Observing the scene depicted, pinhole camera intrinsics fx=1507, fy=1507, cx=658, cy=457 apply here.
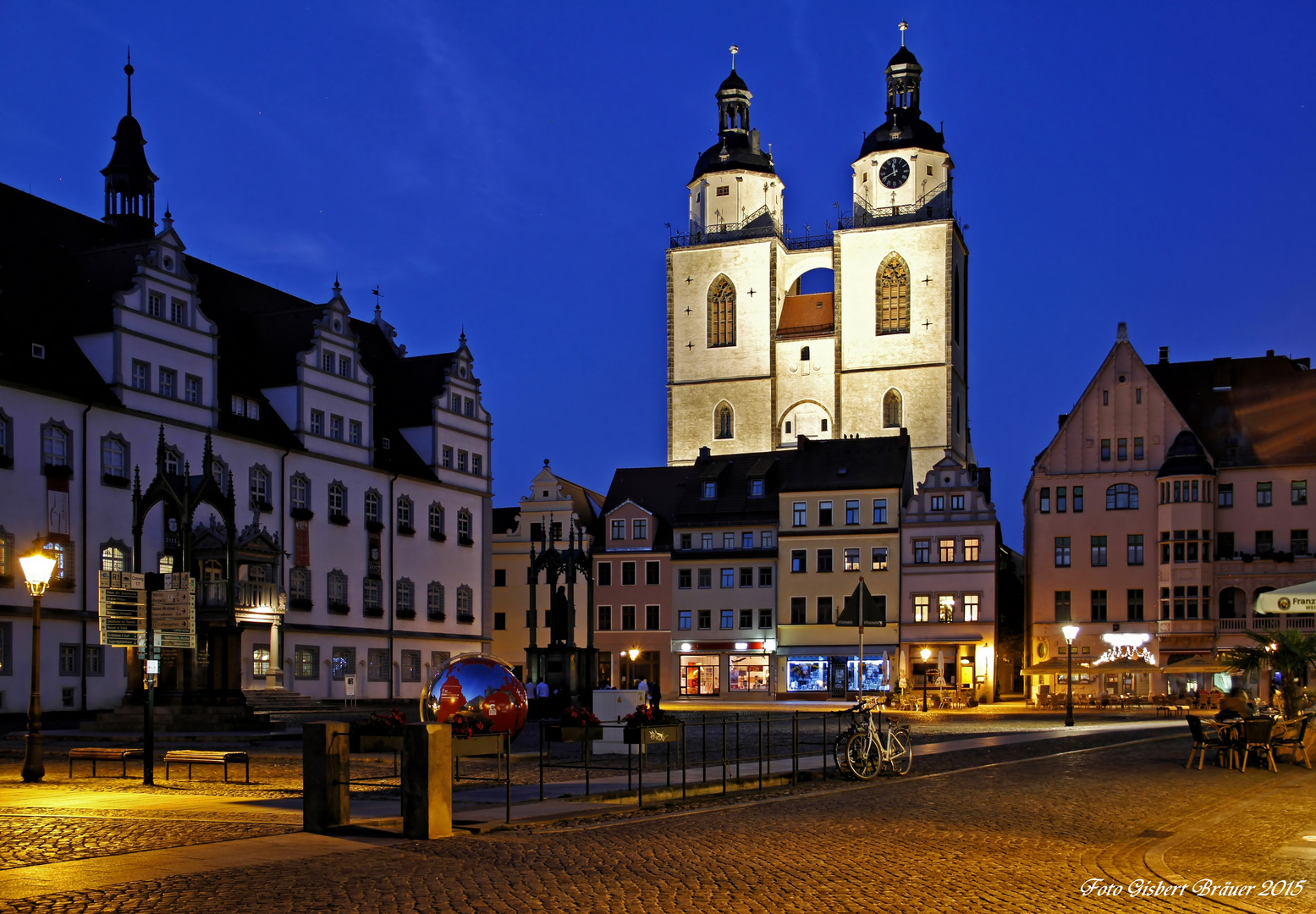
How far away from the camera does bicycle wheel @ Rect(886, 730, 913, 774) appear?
24.7 m

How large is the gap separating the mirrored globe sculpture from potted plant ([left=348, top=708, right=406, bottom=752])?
301 cm

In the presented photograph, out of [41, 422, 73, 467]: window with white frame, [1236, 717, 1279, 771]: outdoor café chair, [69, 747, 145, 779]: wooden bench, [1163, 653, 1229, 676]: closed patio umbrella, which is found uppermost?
[41, 422, 73, 467]: window with white frame

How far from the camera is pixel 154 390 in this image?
2108 inches

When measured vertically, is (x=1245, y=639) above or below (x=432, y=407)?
below

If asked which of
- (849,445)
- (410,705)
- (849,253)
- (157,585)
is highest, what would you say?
(849,253)

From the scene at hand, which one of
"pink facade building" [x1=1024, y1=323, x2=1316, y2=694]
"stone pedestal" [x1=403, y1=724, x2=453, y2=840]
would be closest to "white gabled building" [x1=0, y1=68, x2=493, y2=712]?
"stone pedestal" [x1=403, y1=724, x2=453, y2=840]

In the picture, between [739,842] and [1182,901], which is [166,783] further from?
[1182,901]

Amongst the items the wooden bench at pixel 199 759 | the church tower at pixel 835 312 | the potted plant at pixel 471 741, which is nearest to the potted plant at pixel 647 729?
the potted plant at pixel 471 741

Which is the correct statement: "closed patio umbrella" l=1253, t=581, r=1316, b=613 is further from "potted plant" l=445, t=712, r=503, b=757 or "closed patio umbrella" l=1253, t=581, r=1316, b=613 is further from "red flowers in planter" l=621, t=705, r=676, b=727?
"potted plant" l=445, t=712, r=503, b=757

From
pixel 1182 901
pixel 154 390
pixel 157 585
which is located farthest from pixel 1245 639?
pixel 1182 901

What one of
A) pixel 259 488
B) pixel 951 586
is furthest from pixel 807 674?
pixel 259 488

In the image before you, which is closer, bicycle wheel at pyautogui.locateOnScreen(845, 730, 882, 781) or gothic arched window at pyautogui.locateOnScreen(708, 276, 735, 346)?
bicycle wheel at pyautogui.locateOnScreen(845, 730, 882, 781)

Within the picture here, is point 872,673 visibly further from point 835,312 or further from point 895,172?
point 895,172

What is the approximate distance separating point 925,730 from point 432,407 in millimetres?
36068
